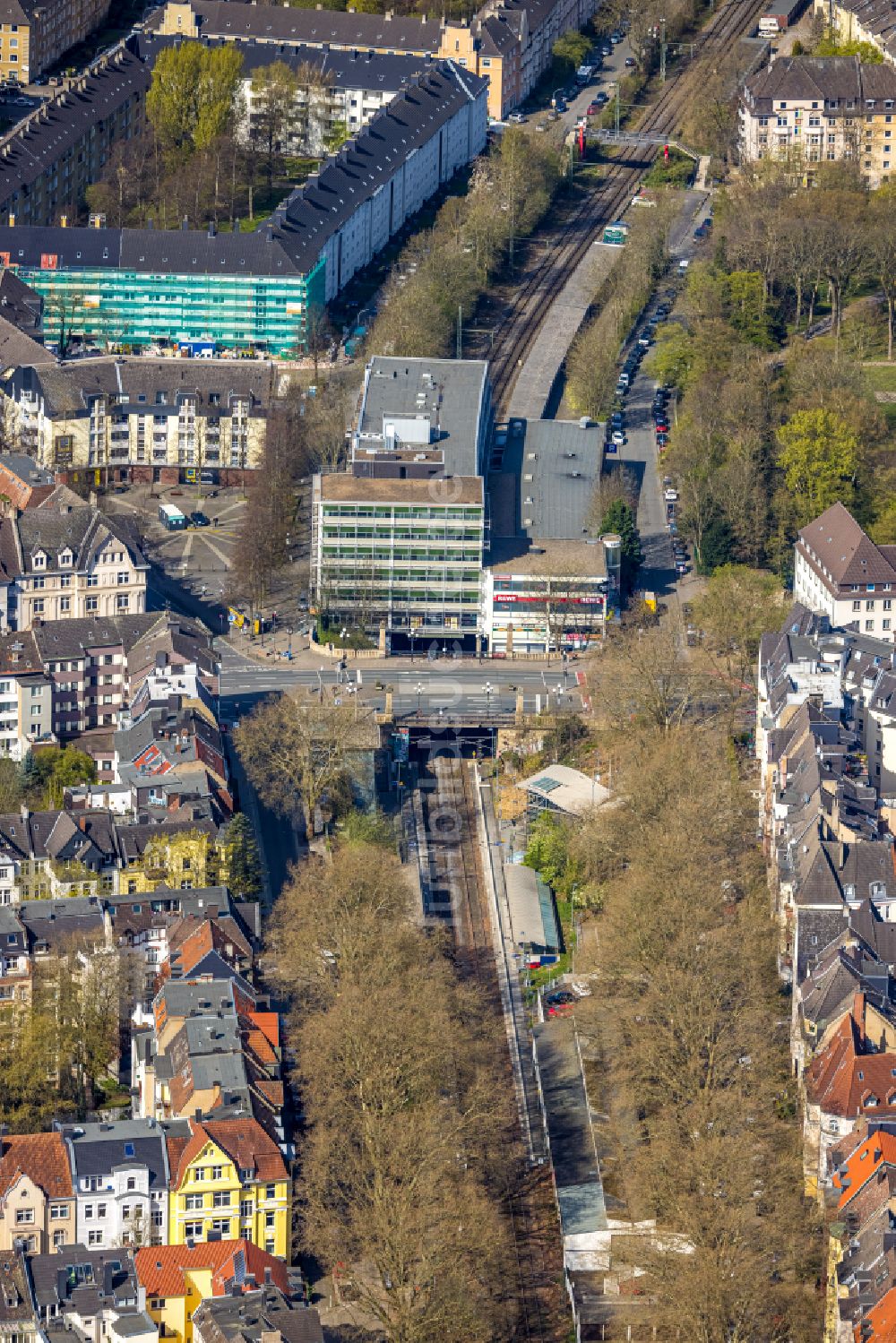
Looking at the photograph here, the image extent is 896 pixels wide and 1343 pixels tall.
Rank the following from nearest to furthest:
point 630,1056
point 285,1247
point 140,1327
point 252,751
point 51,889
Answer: point 140,1327
point 285,1247
point 630,1056
point 51,889
point 252,751

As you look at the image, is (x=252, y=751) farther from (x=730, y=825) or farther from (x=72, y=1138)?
(x=72, y=1138)

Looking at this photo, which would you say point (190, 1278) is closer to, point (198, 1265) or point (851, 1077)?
point (198, 1265)

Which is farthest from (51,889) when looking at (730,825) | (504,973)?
(730,825)

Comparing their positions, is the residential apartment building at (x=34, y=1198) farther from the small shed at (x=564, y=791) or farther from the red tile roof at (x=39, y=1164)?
the small shed at (x=564, y=791)

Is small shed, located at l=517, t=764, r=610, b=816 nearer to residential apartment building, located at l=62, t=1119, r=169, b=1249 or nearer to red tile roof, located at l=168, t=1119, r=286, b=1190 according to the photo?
red tile roof, located at l=168, t=1119, r=286, b=1190

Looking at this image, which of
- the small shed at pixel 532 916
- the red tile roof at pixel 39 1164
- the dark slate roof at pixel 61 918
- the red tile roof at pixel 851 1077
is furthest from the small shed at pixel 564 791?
the red tile roof at pixel 39 1164

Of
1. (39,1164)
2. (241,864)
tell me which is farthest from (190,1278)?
(241,864)

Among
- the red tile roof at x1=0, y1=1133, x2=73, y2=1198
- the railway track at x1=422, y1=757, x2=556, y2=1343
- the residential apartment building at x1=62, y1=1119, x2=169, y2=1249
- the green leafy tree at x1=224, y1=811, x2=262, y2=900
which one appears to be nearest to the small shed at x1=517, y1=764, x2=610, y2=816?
the railway track at x1=422, y1=757, x2=556, y2=1343
